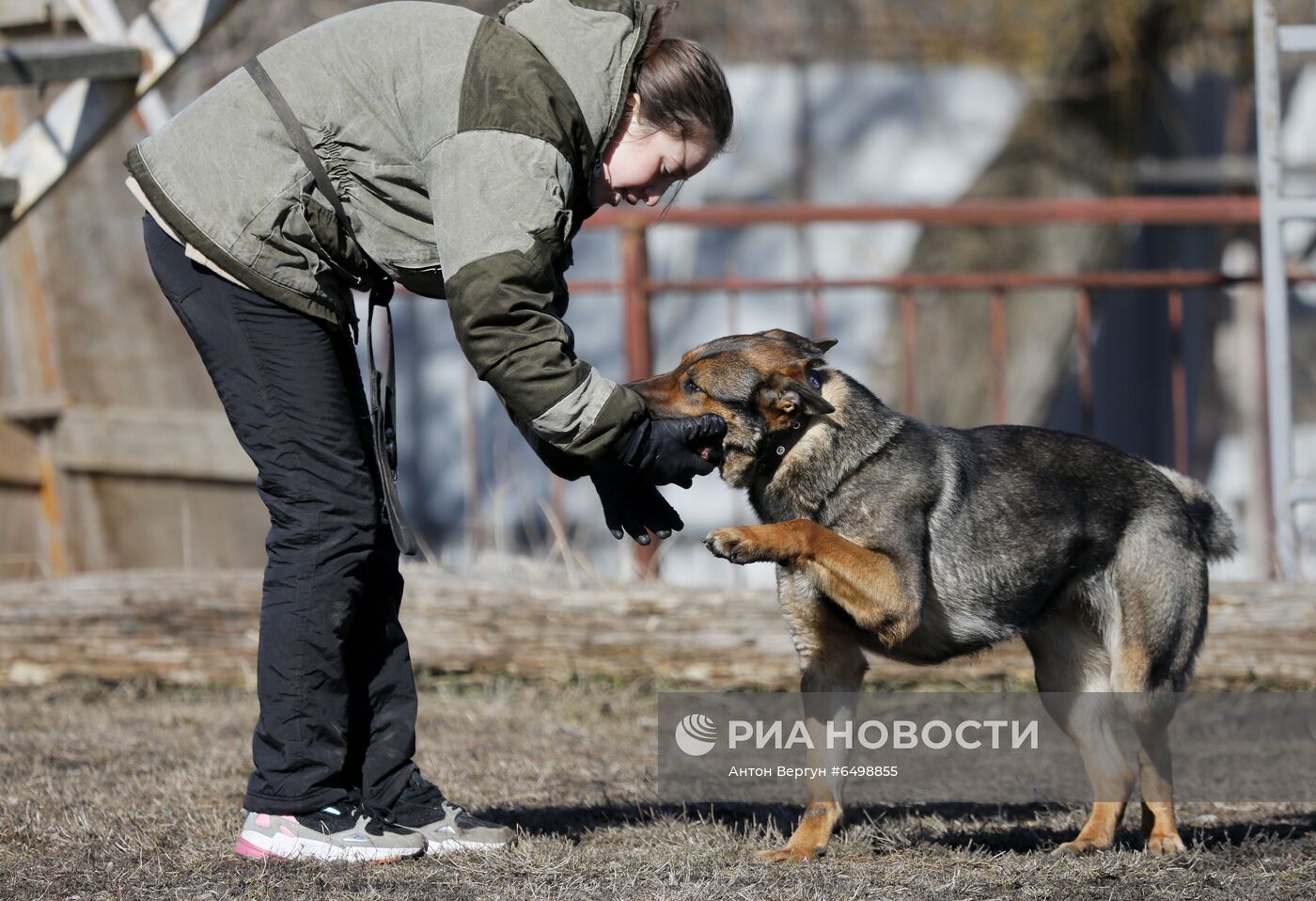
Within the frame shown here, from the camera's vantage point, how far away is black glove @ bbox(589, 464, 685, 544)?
324 cm

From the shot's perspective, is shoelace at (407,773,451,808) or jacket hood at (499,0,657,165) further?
shoelace at (407,773,451,808)

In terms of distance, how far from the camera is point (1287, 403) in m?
5.61

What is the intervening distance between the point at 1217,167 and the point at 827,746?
27.1 feet

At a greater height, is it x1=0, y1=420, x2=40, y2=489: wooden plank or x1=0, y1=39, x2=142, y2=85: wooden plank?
x1=0, y1=39, x2=142, y2=85: wooden plank

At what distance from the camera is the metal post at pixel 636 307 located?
6.62 m

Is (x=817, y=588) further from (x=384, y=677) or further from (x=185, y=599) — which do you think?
(x=185, y=599)

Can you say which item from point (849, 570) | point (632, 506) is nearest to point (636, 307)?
point (632, 506)

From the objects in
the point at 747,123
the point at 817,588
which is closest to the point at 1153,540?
the point at 817,588

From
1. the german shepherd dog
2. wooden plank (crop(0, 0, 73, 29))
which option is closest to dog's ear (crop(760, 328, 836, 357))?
the german shepherd dog

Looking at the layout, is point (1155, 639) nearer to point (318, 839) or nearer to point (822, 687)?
point (822, 687)

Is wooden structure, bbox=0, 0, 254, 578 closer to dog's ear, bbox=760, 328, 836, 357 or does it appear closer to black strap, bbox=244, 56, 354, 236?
dog's ear, bbox=760, 328, 836, 357

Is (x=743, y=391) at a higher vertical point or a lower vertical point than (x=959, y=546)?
higher

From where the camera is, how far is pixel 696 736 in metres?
4.52

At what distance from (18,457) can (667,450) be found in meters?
5.60
